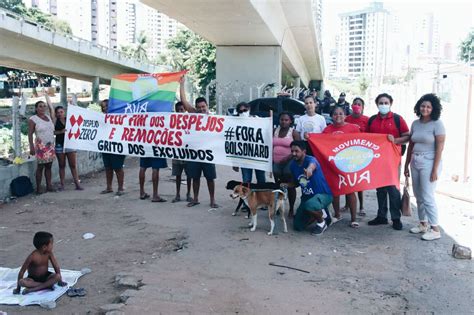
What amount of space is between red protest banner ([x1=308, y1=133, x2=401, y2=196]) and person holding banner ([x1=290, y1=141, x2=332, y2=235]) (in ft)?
0.74

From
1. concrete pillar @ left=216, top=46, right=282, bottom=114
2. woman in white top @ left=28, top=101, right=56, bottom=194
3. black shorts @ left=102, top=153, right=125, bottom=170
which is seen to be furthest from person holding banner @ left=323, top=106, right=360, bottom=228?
concrete pillar @ left=216, top=46, right=282, bottom=114

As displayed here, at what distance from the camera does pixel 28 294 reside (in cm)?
446

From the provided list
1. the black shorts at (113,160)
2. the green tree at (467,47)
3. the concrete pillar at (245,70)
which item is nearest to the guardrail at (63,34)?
the concrete pillar at (245,70)

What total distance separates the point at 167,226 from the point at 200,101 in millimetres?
1986

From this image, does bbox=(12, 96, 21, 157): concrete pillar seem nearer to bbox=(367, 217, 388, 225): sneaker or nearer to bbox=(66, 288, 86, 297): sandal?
bbox=(66, 288, 86, 297): sandal

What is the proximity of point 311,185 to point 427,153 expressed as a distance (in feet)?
4.89

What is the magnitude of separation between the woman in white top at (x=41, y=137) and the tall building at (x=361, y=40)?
326 feet

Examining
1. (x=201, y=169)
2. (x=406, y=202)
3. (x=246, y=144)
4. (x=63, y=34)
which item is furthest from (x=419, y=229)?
(x=63, y=34)

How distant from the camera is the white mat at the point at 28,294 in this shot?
4367 millimetres

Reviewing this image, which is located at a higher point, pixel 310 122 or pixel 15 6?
pixel 15 6

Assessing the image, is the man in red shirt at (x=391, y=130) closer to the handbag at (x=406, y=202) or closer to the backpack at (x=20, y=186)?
the handbag at (x=406, y=202)

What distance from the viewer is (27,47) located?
28953mm

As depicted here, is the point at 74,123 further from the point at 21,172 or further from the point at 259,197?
the point at 259,197

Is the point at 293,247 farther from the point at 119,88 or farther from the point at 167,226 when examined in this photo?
the point at 119,88
